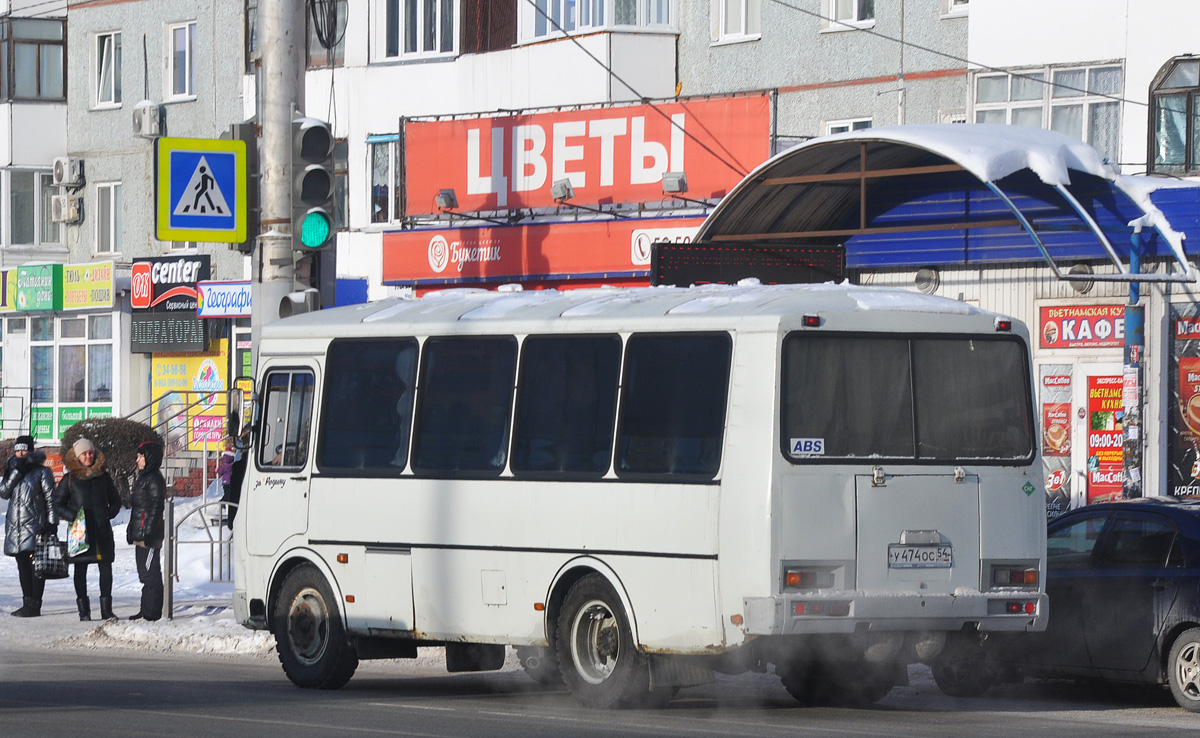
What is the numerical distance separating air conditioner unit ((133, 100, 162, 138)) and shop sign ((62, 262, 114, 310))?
2732 mm

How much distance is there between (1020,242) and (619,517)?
11582mm

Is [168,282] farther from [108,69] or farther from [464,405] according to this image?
[464,405]

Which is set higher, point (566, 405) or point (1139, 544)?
point (566, 405)

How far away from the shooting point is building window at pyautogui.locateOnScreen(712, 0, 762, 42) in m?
30.6

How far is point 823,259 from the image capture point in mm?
21844

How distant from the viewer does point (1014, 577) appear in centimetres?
1183

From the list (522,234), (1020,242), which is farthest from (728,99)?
(1020,242)

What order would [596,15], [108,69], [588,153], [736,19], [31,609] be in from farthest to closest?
[108,69] < [596,15] < [736,19] < [588,153] < [31,609]

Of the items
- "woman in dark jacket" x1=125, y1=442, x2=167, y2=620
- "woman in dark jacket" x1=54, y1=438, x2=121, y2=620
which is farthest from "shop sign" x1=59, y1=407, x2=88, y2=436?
"woman in dark jacket" x1=125, y1=442, x2=167, y2=620

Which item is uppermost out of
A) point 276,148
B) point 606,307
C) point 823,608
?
point 276,148

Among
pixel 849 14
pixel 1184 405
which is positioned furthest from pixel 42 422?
pixel 1184 405

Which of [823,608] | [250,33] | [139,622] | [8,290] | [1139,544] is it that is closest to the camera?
[823,608]

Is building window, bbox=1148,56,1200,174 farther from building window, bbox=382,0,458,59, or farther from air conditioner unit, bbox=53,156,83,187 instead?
air conditioner unit, bbox=53,156,83,187

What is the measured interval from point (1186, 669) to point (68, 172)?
3421 cm
